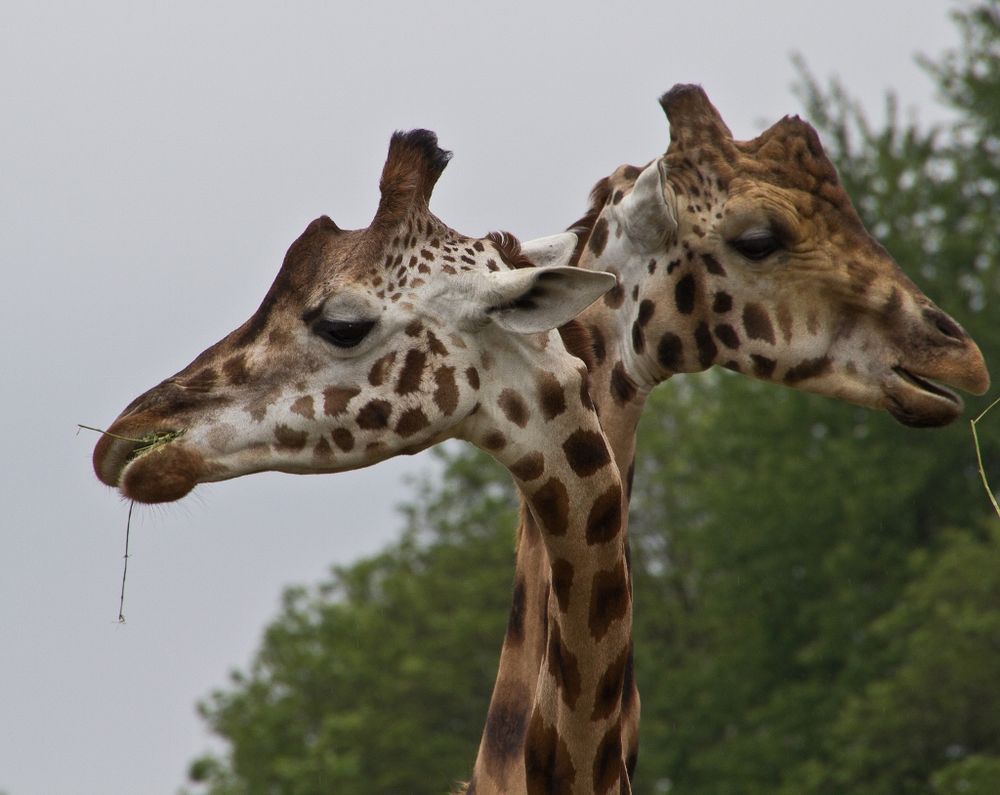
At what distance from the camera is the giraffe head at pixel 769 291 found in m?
8.57

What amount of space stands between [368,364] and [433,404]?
0.95 ft

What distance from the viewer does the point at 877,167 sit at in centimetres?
3656

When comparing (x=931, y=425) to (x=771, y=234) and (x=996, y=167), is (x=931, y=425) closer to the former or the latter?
(x=771, y=234)

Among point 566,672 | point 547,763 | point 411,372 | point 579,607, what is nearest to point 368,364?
point 411,372

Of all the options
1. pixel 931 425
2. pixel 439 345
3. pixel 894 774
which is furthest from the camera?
pixel 894 774

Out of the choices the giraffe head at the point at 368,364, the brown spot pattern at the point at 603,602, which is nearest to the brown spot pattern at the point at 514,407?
the giraffe head at the point at 368,364

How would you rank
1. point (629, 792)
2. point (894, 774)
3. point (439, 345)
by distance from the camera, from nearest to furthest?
1. point (439, 345)
2. point (629, 792)
3. point (894, 774)

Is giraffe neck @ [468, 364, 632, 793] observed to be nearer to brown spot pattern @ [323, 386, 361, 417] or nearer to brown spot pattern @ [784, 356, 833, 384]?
brown spot pattern @ [323, 386, 361, 417]

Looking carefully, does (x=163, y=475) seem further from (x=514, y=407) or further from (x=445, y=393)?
(x=514, y=407)

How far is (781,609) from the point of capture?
3472cm

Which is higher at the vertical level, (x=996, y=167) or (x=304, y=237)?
(x=996, y=167)

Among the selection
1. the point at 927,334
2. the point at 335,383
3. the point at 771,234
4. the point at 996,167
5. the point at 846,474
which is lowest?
the point at 335,383

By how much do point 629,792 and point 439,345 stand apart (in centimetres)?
200

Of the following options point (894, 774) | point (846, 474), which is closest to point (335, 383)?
point (894, 774)
